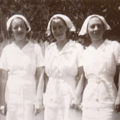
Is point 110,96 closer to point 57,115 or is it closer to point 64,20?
point 57,115

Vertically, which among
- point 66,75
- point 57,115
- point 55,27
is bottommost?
point 57,115

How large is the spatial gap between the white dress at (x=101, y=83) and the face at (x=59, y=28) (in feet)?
0.81

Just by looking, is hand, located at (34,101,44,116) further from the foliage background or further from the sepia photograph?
the foliage background

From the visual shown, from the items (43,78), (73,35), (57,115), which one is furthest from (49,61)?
(57,115)

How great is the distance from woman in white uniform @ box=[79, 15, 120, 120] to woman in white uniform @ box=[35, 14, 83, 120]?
7 centimetres

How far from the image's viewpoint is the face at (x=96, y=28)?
1980 millimetres

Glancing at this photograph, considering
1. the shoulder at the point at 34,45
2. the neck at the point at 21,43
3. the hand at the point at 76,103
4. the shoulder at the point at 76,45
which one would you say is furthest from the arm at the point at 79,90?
the neck at the point at 21,43

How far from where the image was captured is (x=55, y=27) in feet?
6.72

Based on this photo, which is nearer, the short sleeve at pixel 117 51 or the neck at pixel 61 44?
the short sleeve at pixel 117 51

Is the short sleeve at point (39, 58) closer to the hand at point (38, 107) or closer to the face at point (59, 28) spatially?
the face at point (59, 28)

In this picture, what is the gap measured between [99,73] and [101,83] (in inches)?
2.8

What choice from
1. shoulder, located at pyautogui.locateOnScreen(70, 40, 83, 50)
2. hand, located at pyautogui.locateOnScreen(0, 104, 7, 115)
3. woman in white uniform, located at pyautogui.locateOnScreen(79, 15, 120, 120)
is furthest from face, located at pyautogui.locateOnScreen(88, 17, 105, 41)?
hand, located at pyautogui.locateOnScreen(0, 104, 7, 115)

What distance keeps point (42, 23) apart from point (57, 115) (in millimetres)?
695

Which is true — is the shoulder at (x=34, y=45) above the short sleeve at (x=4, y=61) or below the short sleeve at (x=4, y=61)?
above
